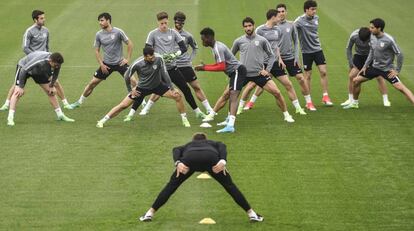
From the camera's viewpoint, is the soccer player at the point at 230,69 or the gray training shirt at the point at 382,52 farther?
the gray training shirt at the point at 382,52

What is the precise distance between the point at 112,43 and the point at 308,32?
16.2 feet

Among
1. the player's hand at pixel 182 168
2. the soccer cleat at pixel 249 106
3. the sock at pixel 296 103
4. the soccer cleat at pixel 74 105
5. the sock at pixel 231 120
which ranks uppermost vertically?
the player's hand at pixel 182 168

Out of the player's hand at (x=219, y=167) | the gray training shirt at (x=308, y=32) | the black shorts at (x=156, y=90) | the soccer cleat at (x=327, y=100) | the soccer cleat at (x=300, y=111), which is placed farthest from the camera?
the soccer cleat at (x=327, y=100)

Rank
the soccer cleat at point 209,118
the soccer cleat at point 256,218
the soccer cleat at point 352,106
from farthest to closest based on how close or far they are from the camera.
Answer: the soccer cleat at point 352,106, the soccer cleat at point 209,118, the soccer cleat at point 256,218

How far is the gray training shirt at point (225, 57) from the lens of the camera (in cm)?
2159

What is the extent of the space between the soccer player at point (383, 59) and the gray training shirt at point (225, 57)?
144 inches

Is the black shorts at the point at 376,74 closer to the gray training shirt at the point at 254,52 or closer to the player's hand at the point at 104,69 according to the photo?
the gray training shirt at the point at 254,52

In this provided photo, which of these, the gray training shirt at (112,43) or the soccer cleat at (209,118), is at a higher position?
the gray training shirt at (112,43)

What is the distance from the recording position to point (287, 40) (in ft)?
78.9

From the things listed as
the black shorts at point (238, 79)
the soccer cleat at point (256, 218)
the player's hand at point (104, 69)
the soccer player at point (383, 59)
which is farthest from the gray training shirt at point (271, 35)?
the soccer cleat at point (256, 218)

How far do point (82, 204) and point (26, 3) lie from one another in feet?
101

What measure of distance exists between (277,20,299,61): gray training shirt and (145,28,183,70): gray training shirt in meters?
2.67

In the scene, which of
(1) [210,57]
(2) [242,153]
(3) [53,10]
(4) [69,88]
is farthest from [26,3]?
(2) [242,153]

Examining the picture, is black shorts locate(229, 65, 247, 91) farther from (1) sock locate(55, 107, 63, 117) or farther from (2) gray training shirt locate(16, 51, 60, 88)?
(1) sock locate(55, 107, 63, 117)
